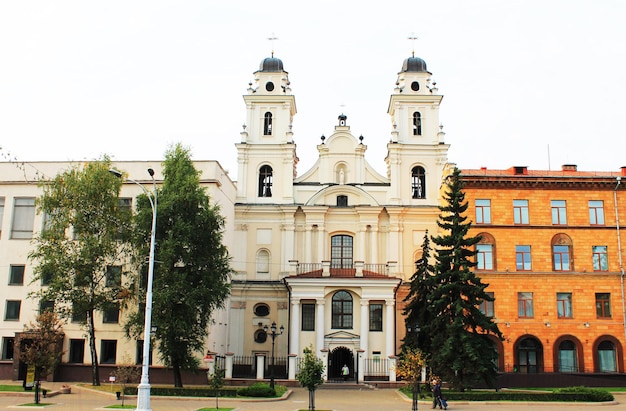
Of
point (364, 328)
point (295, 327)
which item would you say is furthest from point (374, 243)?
point (295, 327)

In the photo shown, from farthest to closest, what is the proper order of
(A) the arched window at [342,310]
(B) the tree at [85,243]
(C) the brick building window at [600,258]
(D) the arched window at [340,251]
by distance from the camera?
1. (D) the arched window at [340,251]
2. (A) the arched window at [342,310]
3. (C) the brick building window at [600,258]
4. (B) the tree at [85,243]

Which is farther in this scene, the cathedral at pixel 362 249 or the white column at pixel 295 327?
the white column at pixel 295 327

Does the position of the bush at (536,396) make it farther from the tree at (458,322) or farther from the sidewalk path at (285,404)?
the tree at (458,322)

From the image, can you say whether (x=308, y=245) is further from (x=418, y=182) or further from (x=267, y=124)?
(x=267, y=124)

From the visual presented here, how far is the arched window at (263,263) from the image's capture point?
163 ft

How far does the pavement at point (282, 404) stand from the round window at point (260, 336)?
14.6m

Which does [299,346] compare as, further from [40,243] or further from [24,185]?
[24,185]

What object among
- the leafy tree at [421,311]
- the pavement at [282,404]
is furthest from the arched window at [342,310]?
the pavement at [282,404]

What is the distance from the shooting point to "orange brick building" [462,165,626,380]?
41.7 metres

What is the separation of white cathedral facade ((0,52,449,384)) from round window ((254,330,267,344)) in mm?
83

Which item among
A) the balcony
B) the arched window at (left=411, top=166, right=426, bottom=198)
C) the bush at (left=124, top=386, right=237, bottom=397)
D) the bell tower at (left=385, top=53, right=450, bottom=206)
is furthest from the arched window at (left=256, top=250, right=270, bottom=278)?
the bush at (left=124, top=386, right=237, bottom=397)

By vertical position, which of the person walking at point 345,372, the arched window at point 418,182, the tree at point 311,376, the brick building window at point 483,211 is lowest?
the person walking at point 345,372

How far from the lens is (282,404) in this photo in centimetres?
2919

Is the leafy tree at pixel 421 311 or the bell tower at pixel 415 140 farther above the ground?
the bell tower at pixel 415 140
